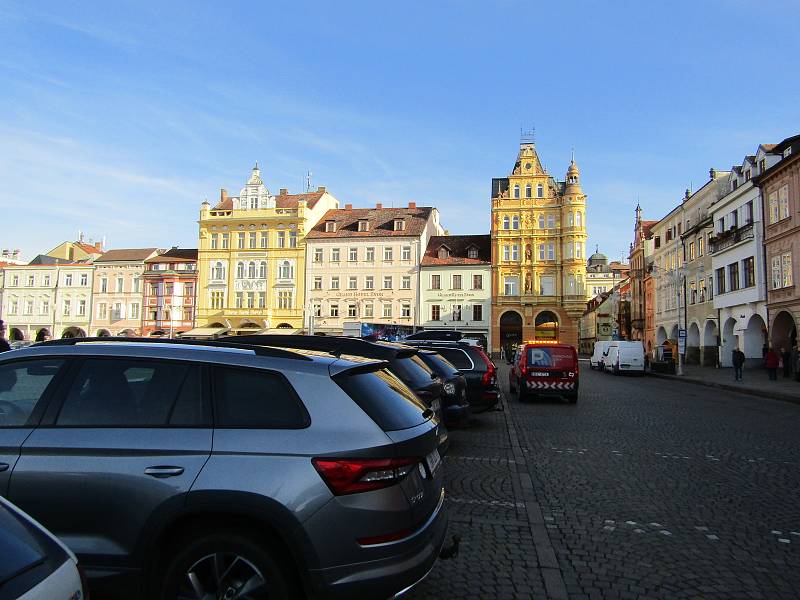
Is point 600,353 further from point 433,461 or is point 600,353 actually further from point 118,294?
point 118,294

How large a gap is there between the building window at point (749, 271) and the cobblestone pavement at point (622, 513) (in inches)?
1088

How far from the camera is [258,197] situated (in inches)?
2763

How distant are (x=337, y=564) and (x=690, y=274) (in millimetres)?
53402

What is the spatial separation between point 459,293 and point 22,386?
6245 centimetres

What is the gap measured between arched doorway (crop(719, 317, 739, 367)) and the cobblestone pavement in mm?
31360

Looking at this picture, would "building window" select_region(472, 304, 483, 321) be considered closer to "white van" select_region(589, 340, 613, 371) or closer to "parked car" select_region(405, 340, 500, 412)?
"white van" select_region(589, 340, 613, 371)

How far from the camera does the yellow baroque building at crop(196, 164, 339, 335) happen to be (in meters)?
67.9

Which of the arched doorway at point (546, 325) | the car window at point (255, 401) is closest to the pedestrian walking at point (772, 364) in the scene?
the car window at point (255, 401)

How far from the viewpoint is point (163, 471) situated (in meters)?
3.44

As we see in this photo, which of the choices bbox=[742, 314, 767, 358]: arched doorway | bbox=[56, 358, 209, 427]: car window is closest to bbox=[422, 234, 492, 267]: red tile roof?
bbox=[742, 314, 767, 358]: arched doorway

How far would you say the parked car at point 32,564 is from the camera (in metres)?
2.13

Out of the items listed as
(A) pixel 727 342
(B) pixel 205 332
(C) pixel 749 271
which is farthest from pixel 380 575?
(B) pixel 205 332

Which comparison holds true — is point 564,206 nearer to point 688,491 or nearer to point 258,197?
point 258,197

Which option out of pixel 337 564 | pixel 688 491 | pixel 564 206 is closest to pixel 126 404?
pixel 337 564
